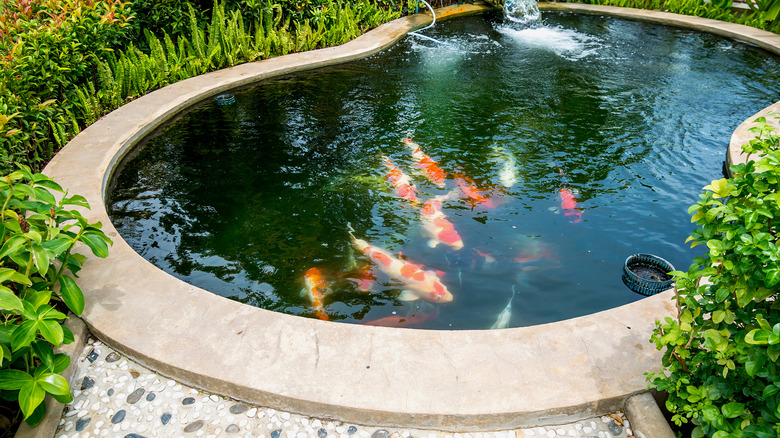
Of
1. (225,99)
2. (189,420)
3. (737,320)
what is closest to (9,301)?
(189,420)

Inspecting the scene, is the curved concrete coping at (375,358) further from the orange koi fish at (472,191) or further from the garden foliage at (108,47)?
the garden foliage at (108,47)

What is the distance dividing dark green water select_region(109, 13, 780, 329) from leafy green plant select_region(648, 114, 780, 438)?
158cm

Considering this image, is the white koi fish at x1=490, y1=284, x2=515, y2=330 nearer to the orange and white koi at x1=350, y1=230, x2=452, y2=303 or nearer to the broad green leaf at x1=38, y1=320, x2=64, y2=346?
the orange and white koi at x1=350, y1=230, x2=452, y2=303

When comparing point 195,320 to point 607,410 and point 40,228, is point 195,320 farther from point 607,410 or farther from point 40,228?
point 607,410

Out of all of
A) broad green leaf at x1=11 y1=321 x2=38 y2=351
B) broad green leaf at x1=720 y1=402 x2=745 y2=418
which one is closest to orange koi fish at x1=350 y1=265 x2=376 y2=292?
broad green leaf at x1=11 y1=321 x2=38 y2=351

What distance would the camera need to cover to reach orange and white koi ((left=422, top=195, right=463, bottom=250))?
467 cm

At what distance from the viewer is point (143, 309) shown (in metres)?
3.37

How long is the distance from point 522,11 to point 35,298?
1281 cm

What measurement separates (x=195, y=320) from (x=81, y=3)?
18.4 ft

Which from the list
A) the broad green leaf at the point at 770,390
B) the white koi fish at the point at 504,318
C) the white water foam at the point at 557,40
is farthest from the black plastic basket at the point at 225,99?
the broad green leaf at the point at 770,390

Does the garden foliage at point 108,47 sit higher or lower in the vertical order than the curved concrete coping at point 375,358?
higher

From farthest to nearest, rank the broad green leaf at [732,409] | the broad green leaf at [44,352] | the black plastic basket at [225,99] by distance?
the black plastic basket at [225,99] < the broad green leaf at [44,352] < the broad green leaf at [732,409]

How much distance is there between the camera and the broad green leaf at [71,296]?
307 centimetres

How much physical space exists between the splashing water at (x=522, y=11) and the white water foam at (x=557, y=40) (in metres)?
0.63
